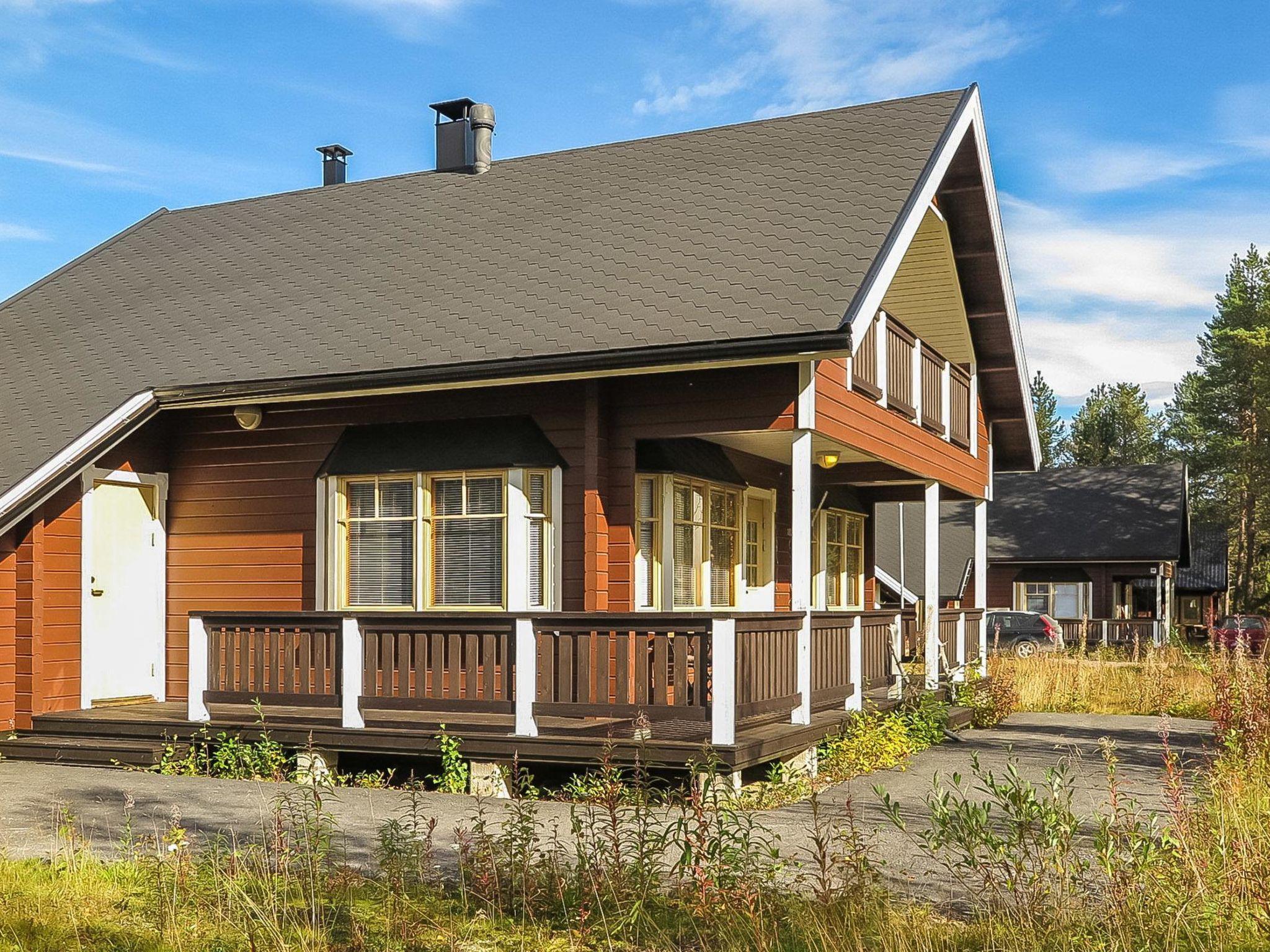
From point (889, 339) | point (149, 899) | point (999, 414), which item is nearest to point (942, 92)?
point (889, 339)

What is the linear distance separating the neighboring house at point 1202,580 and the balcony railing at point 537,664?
44.1 m

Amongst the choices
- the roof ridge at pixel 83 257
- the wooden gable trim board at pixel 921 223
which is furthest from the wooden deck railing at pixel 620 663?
the roof ridge at pixel 83 257

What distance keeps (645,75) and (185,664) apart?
8.64 metres

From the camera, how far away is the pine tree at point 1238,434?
198 ft

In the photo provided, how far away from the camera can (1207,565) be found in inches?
2197

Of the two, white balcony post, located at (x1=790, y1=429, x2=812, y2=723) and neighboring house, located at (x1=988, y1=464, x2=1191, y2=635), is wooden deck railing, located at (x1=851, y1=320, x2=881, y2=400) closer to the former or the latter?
white balcony post, located at (x1=790, y1=429, x2=812, y2=723)

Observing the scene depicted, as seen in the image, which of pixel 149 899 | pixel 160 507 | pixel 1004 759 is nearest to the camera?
pixel 149 899

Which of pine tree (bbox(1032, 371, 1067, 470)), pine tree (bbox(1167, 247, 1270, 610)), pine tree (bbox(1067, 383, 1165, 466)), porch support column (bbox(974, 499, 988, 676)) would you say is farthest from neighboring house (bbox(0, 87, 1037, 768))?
pine tree (bbox(1032, 371, 1067, 470))

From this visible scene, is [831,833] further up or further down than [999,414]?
further down

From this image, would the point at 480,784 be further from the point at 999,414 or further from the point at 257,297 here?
the point at 999,414

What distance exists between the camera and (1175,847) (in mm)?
6047

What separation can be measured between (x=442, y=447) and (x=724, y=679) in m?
4.23

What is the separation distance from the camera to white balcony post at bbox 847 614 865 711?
13250 millimetres

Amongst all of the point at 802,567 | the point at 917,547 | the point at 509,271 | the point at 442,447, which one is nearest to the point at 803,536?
the point at 802,567
